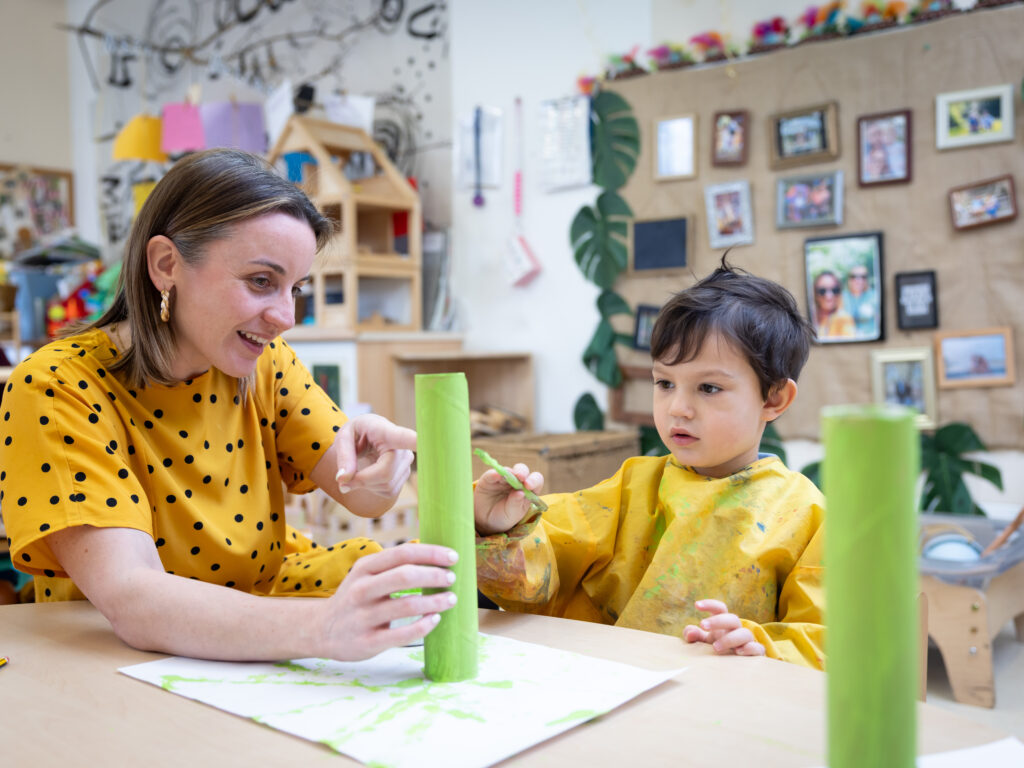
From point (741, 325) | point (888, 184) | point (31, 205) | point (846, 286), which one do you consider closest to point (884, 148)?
point (888, 184)

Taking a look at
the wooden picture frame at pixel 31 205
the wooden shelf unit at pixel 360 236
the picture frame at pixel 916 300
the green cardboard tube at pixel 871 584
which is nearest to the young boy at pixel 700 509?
the green cardboard tube at pixel 871 584

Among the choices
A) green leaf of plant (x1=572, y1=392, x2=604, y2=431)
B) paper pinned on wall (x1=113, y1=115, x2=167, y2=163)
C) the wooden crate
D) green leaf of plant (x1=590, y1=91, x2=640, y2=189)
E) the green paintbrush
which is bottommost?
the wooden crate

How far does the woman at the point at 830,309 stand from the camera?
2826 millimetres

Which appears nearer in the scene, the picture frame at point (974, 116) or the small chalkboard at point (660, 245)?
the picture frame at point (974, 116)

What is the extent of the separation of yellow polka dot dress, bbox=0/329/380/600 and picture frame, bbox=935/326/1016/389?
2.08m

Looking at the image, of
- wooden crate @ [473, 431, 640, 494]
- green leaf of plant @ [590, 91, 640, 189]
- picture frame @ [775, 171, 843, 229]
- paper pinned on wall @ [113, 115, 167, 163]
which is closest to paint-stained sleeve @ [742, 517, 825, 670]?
wooden crate @ [473, 431, 640, 494]

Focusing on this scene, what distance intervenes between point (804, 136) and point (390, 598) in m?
2.56

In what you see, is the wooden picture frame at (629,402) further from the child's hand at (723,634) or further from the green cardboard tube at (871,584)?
the green cardboard tube at (871,584)

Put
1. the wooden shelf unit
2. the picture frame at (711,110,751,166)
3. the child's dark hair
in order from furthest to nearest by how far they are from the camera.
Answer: the wooden shelf unit
the picture frame at (711,110,751,166)
the child's dark hair

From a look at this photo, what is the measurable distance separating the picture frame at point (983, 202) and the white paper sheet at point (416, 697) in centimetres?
232

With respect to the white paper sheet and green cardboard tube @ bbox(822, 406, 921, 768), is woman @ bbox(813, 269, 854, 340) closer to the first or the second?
the white paper sheet

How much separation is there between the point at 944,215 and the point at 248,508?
2.31 meters

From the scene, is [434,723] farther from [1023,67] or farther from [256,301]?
[1023,67]

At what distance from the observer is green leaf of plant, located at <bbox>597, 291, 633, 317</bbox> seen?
10.6 feet
